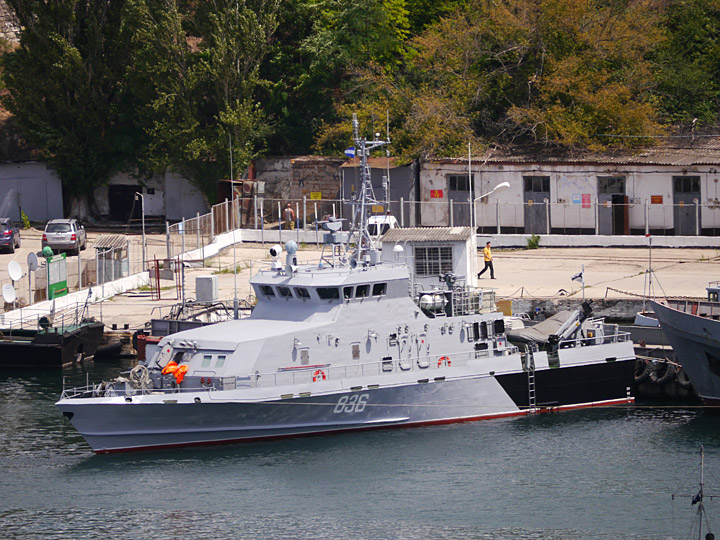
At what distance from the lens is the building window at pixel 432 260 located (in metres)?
36.3

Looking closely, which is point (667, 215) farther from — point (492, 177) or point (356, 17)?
point (356, 17)

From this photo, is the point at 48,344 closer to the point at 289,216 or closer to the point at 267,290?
the point at 267,290

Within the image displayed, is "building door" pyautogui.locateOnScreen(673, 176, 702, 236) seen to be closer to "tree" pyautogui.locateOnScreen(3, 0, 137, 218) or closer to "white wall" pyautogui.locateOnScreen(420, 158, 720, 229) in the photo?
"white wall" pyautogui.locateOnScreen(420, 158, 720, 229)

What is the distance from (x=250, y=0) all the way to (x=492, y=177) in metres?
15.6

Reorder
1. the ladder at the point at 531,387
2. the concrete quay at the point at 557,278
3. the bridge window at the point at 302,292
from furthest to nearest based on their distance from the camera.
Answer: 1. the concrete quay at the point at 557,278
2. the ladder at the point at 531,387
3. the bridge window at the point at 302,292

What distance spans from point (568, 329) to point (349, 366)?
698 centimetres

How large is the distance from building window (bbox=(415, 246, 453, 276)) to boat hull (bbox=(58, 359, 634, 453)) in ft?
20.6

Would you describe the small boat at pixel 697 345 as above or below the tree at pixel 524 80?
below

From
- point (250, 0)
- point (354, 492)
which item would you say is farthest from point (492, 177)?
point (354, 492)

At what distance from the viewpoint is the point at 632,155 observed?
5059 cm

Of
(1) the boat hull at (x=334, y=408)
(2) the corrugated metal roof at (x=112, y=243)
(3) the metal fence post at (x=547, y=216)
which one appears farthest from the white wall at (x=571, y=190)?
(1) the boat hull at (x=334, y=408)

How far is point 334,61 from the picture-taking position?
191ft

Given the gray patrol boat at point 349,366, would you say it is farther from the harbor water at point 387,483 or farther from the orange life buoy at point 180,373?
→ the harbor water at point 387,483

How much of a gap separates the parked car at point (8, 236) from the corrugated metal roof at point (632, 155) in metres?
19.7
